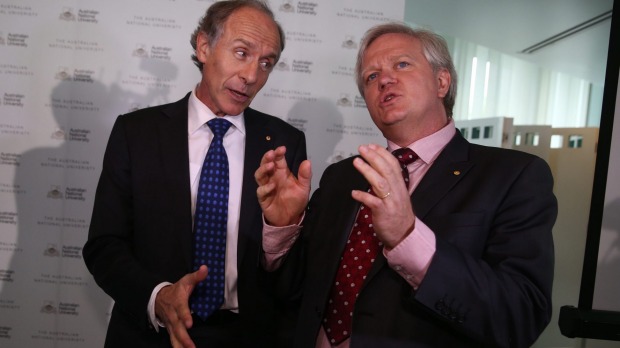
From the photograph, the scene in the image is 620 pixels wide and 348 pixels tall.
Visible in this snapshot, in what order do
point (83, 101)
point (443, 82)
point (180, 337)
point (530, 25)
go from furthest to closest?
point (530, 25)
point (83, 101)
point (443, 82)
point (180, 337)

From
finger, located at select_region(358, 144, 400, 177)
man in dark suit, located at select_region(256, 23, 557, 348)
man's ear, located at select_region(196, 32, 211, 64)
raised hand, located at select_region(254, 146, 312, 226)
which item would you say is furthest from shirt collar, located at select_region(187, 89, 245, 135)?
finger, located at select_region(358, 144, 400, 177)

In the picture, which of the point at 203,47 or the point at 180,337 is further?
the point at 203,47

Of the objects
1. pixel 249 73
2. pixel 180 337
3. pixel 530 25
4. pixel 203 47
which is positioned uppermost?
pixel 530 25

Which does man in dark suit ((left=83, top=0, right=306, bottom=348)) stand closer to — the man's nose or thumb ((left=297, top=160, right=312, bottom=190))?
the man's nose

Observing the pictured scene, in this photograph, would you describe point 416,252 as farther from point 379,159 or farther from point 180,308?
point 180,308

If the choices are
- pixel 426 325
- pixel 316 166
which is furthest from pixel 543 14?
pixel 426 325

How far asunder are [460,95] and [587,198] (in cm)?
115

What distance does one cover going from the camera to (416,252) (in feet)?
3.76

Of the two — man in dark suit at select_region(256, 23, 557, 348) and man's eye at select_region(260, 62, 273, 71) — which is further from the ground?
man's eye at select_region(260, 62, 273, 71)

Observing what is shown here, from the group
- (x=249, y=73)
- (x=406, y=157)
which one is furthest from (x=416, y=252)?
(x=249, y=73)

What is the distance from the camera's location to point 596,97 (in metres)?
4.09

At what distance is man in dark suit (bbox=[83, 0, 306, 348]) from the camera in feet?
5.67

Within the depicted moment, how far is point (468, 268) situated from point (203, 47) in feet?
4.35

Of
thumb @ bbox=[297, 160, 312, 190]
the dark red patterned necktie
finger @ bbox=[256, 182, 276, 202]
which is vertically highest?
thumb @ bbox=[297, 160, 312, 190]
